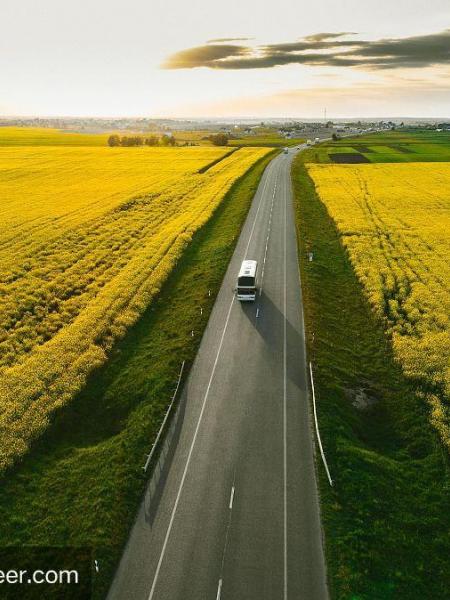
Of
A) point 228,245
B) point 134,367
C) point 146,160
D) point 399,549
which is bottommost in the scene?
point 399,549

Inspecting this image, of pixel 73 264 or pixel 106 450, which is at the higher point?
pixel 73 264

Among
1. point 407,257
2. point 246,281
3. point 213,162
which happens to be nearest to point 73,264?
point 246,281

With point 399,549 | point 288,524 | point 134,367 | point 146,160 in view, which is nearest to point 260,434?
point 288,524

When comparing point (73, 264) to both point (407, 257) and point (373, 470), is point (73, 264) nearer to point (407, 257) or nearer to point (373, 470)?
point (373, 470)

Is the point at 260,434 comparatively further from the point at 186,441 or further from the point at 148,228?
the point at 148,228

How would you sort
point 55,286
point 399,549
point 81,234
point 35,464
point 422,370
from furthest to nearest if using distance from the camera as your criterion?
point 81,234 < point 55,286 < point 422,370 < point 35,464 < point 399,549

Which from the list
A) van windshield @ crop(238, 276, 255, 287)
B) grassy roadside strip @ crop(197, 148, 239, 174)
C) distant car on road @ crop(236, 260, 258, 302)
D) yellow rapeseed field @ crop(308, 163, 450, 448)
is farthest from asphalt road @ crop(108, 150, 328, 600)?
grassy roadside strip @ crop(197, 148, 239, 174)
